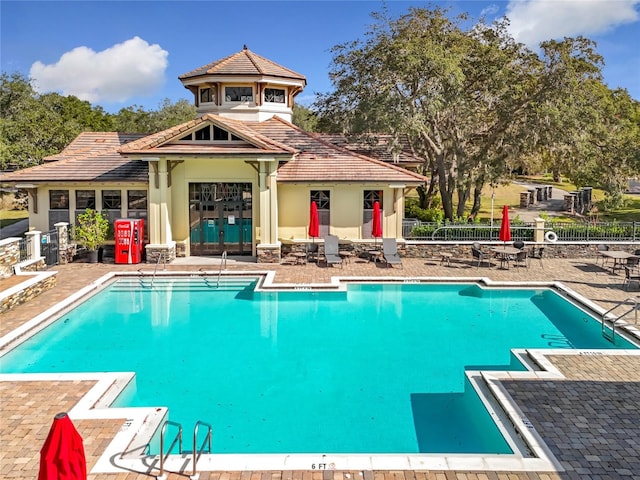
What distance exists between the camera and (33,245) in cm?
1962

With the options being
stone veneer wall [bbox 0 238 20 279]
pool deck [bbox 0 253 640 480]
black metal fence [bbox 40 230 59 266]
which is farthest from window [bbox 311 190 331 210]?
pool deck [bbox 0 253 640 480]

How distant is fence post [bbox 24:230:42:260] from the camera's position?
19.5m

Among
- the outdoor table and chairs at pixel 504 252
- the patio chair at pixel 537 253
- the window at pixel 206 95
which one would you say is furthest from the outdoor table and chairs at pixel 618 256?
the window at pixel 206 95

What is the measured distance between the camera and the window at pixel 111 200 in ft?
75.4

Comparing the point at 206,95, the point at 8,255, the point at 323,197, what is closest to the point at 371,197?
the point at 323,197

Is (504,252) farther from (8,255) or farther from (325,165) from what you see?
(8,255)

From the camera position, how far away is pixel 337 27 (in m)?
29.6

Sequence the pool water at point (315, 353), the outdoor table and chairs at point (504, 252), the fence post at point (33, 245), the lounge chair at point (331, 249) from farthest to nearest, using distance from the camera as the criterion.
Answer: the lounge chair at point (331, 249), the outdoor table and chairs at point (504, 252), the fence post at point (33, 245), the pool water at point (315, 353)

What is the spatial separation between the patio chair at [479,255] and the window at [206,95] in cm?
1538

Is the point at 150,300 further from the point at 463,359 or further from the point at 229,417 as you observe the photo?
the point at 463,359

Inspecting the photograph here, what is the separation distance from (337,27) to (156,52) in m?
24.8

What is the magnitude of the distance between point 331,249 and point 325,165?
4382 millimetres

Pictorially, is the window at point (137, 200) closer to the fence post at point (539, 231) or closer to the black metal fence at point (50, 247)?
the black metal fence at point (50, 247)

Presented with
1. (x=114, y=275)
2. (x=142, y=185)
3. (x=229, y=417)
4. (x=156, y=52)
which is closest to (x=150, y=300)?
(x=114, y=275)
